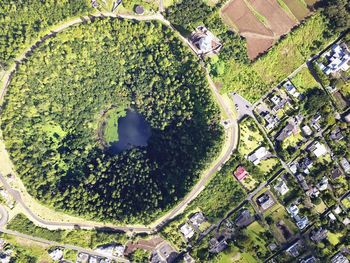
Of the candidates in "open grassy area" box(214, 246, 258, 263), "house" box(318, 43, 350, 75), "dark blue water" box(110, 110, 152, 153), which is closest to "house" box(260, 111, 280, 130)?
→ "house" box(318, 43, 350, 75)

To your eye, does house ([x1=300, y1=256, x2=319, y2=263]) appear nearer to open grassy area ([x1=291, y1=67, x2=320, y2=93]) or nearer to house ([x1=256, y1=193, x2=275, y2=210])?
house ([x1=256, y1=193, x2=275, y2=210])

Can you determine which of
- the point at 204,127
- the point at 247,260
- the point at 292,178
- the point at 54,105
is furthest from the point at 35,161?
the point at 292,178

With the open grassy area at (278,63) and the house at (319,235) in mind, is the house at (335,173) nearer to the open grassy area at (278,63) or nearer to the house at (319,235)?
the house at (319,235)

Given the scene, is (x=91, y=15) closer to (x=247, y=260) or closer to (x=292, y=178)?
(x=292, y=178)

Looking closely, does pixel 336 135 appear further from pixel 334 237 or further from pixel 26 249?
pixel 26 249

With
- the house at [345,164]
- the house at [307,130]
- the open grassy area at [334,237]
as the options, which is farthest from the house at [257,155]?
the open grassy area at [334,237]

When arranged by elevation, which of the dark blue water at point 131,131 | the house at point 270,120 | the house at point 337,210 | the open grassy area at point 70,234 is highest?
the house at point 270,120
